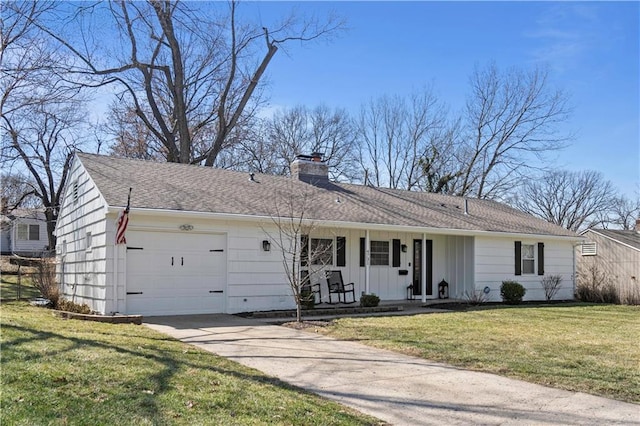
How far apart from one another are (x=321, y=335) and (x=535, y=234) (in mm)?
11272

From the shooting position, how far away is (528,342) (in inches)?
372

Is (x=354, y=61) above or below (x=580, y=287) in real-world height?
above

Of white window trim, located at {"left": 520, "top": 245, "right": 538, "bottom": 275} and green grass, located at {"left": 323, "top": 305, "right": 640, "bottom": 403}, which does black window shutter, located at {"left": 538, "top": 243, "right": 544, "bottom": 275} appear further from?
green grass, located at {"left": 323, "top": 305, "right": 640, "bottom": 403}

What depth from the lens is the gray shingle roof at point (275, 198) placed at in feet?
42.2

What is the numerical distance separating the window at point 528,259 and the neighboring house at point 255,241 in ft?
0.12

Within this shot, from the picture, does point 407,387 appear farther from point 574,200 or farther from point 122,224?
point 574,200

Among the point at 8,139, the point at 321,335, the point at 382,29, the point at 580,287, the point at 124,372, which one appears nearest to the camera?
the point at 124,372

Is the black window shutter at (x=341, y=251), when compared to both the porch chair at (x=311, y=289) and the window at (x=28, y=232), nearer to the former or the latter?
the porch chair at (x=311, y=289)

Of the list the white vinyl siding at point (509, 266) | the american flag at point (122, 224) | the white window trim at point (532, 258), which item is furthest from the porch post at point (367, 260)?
the american flag at point (122, 224)

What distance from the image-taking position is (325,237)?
15.6 meters

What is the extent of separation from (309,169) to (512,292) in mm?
7465

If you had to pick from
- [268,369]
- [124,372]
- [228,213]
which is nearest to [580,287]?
[228,213]

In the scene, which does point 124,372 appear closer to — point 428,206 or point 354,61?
point 354,61

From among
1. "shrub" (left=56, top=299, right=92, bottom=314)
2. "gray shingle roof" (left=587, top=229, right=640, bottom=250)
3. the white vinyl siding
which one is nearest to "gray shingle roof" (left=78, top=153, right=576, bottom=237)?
the white vinyl siding
